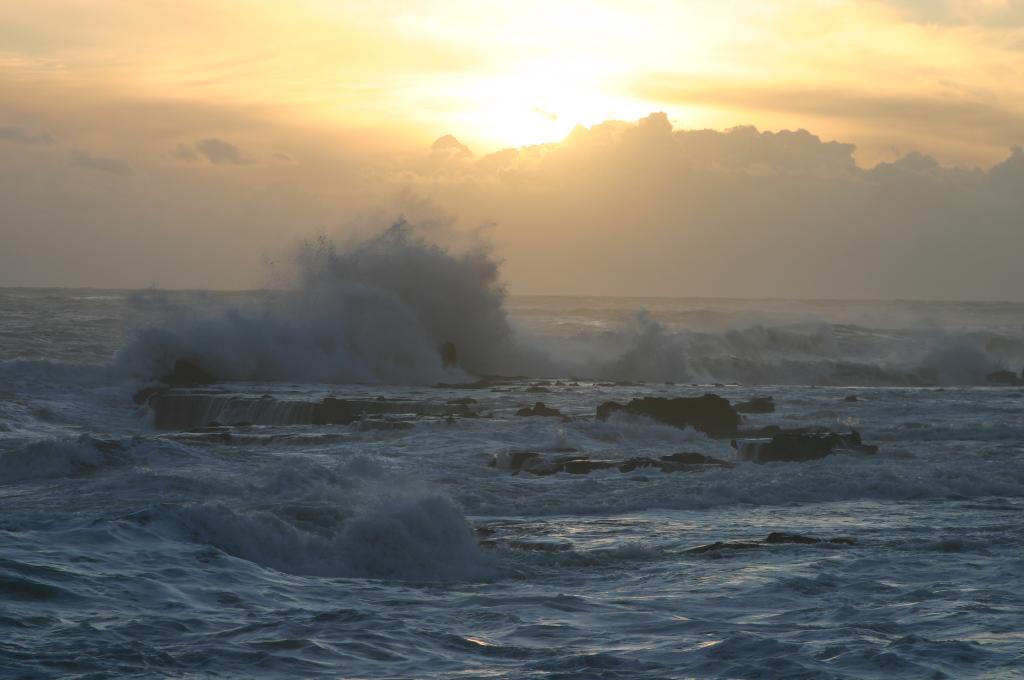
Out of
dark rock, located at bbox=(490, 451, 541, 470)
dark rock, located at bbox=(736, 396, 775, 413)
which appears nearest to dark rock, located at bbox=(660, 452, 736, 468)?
dark rock, located at bbox=(490, 451, 541, 470)

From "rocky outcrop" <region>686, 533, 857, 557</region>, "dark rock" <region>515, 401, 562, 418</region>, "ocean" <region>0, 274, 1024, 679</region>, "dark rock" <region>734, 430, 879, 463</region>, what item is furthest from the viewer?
"dark rock" <region>515, 401, 562, 418</region>

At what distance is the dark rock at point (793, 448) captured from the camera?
17.1 meters

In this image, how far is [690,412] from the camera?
71.9 ft

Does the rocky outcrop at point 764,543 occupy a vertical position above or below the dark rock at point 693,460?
below

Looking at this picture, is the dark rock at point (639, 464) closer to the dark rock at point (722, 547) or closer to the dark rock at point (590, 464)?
the dark rock at point (590, 464)

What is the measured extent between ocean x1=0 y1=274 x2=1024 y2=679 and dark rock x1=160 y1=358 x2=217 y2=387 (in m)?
2.15

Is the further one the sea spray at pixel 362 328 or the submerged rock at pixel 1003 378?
the submerged rock at pixel 1003 378

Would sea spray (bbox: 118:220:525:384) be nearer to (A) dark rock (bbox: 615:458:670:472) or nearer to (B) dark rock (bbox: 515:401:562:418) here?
(B) dark rock (bbox: 515:401:562:418)

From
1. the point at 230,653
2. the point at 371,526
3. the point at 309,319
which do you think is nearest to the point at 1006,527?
the point at 371,526

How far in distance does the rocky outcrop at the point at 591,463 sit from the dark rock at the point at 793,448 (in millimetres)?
893

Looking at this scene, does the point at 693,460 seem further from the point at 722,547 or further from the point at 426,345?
the point at 426,345

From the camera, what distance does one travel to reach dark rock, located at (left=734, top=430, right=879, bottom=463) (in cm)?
1709

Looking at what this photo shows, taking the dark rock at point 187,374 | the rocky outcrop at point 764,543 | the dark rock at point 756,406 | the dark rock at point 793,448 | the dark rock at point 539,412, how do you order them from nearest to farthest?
the rocky outcrop at point 764,543, the dark rock at point 793,448, the dark rock at point 539,412, the dark rock at point 756,406, the dark rock at point 187,374

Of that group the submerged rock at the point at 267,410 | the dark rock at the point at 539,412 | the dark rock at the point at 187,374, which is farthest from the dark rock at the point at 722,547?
the dark rock at the point at 187,374
